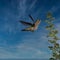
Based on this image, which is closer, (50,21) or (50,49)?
(50,49)

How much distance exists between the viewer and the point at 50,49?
2278cm

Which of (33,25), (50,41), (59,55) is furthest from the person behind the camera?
(50,41)

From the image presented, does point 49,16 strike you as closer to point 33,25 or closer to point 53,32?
point 53,32

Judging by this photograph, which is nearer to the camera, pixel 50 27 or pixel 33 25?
pixel 33 25

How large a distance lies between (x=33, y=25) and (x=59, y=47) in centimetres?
712

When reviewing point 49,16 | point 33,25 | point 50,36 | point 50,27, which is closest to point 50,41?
point 50,36

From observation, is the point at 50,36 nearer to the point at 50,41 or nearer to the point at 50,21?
the point at 50,41

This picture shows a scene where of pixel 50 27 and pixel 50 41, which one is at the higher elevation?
pixel 50 27

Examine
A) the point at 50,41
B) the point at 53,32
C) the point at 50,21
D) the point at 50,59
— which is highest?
the point at 50,21

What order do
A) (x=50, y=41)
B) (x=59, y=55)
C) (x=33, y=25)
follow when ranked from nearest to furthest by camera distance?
(x=33, y=25) → (x=59, y=55) → (x=50, y=41)

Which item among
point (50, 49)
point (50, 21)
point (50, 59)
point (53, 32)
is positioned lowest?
point (50, 59)

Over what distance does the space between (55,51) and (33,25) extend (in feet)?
23.6

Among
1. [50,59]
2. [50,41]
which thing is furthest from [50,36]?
[50,59]

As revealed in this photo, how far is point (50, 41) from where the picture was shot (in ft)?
76.8
